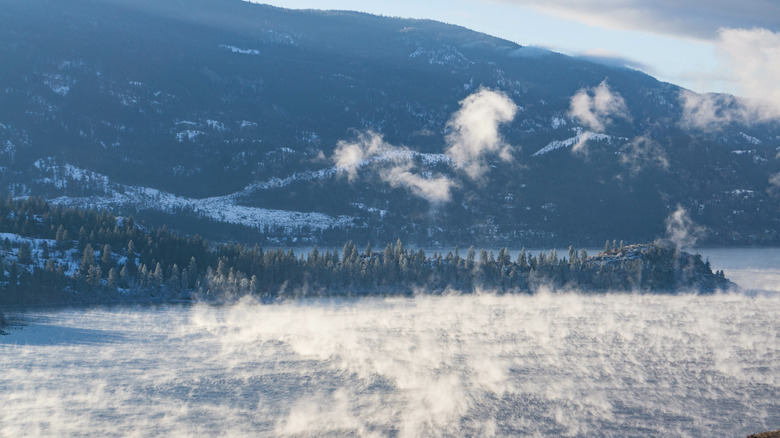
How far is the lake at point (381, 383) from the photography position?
11869cm

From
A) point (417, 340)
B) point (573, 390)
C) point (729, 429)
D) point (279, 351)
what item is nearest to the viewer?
point (729, 429)

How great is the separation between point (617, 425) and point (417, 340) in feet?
228

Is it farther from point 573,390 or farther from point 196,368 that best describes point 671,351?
point 196,368

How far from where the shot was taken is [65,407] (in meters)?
128

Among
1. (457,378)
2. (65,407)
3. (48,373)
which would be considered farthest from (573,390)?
(48,373)

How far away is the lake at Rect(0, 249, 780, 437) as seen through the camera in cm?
11869

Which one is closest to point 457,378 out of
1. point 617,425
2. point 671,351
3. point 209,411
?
point 617,425

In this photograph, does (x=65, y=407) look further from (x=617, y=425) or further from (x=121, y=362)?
(x=617, y=425)

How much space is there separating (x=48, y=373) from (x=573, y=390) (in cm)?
8902

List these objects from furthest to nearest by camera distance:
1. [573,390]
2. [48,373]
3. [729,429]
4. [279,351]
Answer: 1. [279,351]
2. [48,373]
3. [573,390]
4. [729,429]

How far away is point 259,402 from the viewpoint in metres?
129

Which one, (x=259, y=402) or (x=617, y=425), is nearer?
(x=617, y=425)

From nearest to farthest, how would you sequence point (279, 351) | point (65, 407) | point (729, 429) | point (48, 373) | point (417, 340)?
point (729, 429) < point (65, 407) < point (48, 373) < point (279, 351) < point (417, 340)

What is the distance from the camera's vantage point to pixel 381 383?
140500 millimetres
